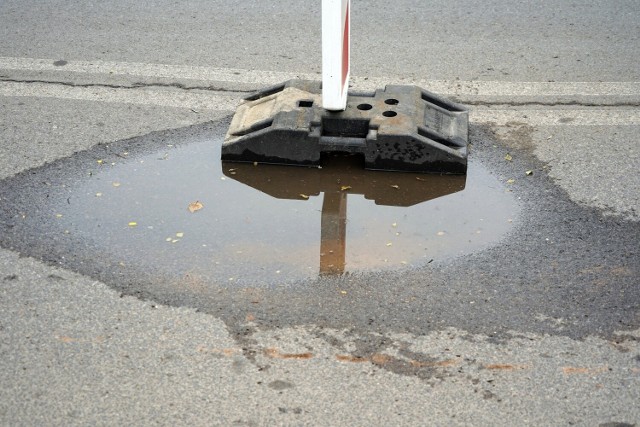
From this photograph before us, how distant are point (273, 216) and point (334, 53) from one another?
114 centimetres

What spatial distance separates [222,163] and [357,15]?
3.27m

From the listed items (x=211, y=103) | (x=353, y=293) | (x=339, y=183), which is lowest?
(x=353, y=293)

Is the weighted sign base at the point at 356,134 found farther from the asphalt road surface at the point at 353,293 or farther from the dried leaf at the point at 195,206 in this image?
the dried leaf at the point at 195,206

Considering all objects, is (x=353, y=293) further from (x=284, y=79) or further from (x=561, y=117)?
(x=284, y=79)

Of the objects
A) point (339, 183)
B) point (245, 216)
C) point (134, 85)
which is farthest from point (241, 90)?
point (245, 216)

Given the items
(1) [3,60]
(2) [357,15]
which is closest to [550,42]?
(2) [357,15]

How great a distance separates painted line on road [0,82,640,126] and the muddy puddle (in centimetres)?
72

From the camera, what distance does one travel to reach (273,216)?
513 cm

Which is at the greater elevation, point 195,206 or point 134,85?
point 134,85

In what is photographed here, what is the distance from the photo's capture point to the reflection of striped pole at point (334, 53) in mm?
5332

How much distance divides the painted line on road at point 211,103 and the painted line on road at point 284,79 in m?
0.30

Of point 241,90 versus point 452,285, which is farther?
point 241,90

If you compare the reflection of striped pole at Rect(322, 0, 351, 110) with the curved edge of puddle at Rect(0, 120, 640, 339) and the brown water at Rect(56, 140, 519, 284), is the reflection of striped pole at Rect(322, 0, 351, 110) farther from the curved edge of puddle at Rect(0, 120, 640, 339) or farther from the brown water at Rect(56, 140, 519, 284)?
the curved edge of puddle at Rect(0, 120, 640, 339)

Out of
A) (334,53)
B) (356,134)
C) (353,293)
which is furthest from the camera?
(356,134)
